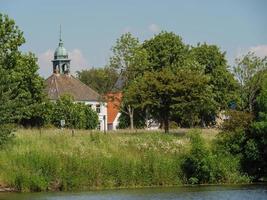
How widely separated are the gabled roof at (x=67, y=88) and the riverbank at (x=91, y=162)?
183 feet

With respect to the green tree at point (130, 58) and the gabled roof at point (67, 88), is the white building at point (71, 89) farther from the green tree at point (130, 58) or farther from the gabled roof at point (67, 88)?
the green tree at point (130, 58)

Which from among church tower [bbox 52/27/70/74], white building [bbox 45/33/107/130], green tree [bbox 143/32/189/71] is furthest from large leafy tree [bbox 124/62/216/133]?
church tower [bbox 52/27/70/74]

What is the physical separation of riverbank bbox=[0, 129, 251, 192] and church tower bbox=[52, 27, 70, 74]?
67.8 metres

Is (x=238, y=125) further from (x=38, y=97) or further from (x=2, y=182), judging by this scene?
(x=38, y=97)

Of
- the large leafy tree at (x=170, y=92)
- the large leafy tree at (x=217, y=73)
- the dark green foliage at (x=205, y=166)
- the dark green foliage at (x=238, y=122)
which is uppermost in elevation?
the large leafy tree at (x=217, y=73)

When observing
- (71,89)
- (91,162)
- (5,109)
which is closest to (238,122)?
(91,162)

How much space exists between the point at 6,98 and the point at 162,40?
3653cm

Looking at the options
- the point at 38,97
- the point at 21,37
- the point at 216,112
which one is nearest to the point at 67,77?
the point at 216,112

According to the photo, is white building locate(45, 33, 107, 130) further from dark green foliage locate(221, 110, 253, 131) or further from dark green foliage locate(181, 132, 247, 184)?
dark green foliage locate(181, 132, 247, 184)

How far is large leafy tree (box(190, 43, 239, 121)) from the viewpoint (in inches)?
3858

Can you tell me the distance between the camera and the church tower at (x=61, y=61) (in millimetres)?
127863

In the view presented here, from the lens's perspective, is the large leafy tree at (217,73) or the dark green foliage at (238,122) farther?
the large leafy tree at (217,73)

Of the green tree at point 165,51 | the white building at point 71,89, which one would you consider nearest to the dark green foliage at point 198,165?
the green tree at point 165,51

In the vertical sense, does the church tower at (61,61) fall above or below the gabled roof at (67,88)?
above
